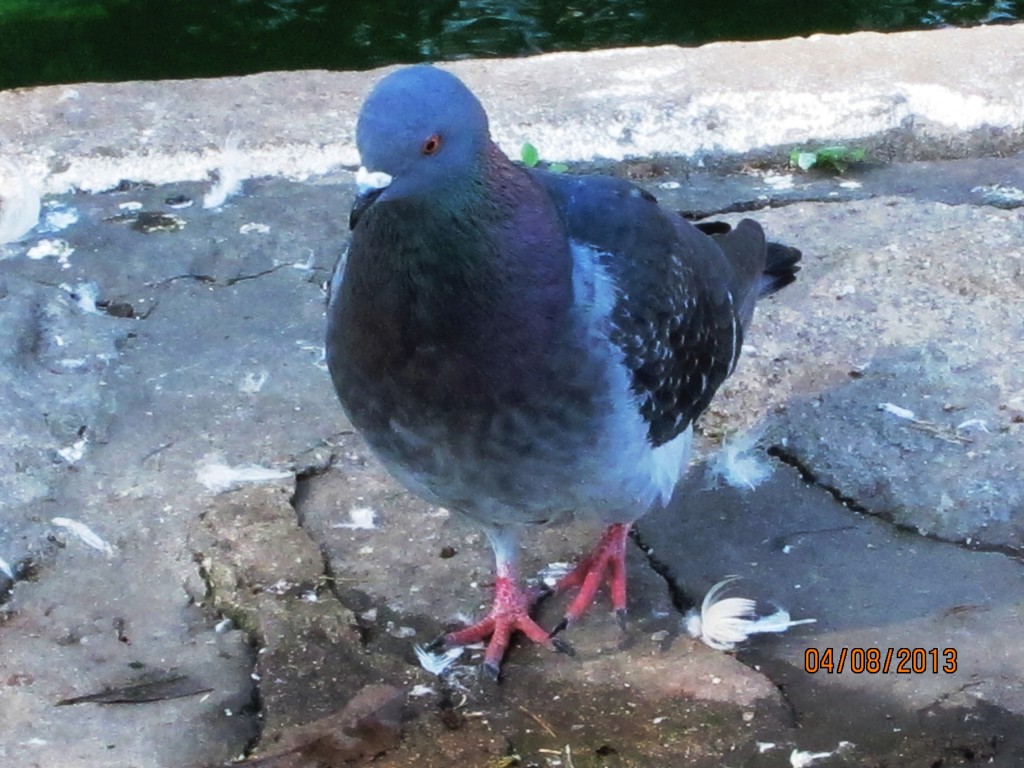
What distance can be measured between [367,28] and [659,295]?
6712mm

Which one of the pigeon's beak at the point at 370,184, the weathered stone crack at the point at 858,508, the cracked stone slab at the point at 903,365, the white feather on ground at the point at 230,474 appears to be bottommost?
the white feather on ground at the point at 230,474

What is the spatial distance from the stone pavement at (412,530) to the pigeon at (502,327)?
295mm

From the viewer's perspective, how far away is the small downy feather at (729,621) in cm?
325

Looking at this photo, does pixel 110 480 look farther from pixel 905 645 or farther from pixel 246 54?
pixel 246 54

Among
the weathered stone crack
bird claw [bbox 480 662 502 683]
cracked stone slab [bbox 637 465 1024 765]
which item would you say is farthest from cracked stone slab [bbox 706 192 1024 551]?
bird claw [bbox 480 662 502 683]

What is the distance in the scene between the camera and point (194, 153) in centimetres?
504

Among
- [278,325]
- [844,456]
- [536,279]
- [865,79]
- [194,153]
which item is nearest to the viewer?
[536,279]

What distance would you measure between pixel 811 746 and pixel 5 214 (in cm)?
319

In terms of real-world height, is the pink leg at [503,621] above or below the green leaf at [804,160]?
below

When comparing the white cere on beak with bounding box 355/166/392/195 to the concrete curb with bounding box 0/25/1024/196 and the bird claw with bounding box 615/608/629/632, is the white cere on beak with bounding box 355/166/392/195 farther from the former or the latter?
the concrete curb with bounding box 0/25/1024/196

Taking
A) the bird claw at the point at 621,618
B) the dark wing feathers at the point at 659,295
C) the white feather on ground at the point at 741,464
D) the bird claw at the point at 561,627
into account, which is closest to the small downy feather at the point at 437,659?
the bird claw at the point at 561,627

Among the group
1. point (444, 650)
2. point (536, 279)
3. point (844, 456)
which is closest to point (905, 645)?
point (844, 456)
